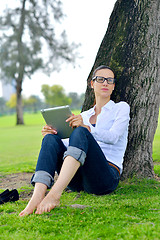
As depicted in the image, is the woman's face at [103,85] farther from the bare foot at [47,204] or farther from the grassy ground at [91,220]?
the bare foot at [47,204]

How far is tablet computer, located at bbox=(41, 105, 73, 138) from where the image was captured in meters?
2.78

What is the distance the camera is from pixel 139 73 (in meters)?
3.42

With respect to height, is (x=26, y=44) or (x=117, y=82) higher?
(x=26, y=44)

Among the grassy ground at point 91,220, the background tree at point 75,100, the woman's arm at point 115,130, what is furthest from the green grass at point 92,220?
the background tree at point 75,100

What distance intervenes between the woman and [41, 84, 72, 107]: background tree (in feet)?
233

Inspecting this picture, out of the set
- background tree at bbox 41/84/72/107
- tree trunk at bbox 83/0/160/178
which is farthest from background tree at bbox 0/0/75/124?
background tree at bbox 41/84/72/107

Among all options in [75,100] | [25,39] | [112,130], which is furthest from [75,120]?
[75,100]

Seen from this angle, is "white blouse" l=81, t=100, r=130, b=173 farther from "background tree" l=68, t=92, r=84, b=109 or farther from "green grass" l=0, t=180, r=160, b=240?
"background tree" l=68, t=92, r=84, b=109

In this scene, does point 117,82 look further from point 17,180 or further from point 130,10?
point 17,180

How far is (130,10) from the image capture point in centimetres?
356

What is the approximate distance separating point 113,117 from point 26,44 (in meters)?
21.1

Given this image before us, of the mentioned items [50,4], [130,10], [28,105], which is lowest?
[28,105]

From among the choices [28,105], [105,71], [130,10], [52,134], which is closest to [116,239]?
[52,134]

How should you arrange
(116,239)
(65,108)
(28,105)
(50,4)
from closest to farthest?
(116,239), (65,108), (50,4), (28,105)
